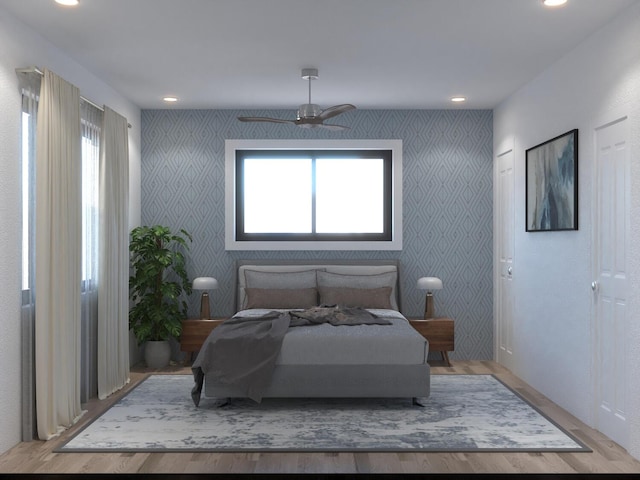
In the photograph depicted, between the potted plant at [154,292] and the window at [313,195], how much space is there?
92 cm

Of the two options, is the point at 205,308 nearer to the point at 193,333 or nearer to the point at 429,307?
the point at 193,333

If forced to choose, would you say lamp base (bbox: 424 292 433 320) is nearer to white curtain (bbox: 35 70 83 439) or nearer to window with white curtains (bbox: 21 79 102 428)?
window with white curtains (bbox: 21 79 102 428)

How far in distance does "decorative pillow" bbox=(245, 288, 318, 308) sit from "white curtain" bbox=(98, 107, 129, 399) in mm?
1341

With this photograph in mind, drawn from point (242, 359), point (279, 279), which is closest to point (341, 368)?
point (242, 359)

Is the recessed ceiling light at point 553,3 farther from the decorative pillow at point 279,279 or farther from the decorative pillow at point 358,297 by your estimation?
the decorative pillow at point 279,279

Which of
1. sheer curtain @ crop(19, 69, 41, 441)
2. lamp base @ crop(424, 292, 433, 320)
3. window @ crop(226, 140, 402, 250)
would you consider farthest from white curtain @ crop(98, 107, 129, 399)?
lamp base @ crop(424, 292, 433, 320)

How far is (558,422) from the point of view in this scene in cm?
466

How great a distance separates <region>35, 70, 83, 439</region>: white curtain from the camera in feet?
14.1

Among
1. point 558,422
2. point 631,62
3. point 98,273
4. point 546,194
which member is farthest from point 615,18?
point 98,273

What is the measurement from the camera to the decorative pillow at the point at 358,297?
664 cm

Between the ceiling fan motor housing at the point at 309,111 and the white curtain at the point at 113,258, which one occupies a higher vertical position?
the ceiling fan motor housing at the point at 309,111

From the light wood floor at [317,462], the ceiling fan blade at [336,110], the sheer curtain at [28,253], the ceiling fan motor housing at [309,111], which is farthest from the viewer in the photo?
the ceiling fan motor housing at [309,111]

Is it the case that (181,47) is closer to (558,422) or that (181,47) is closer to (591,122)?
(591,122)

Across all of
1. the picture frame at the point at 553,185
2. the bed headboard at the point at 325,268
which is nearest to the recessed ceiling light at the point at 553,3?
the picture frame at the point at 553,185
